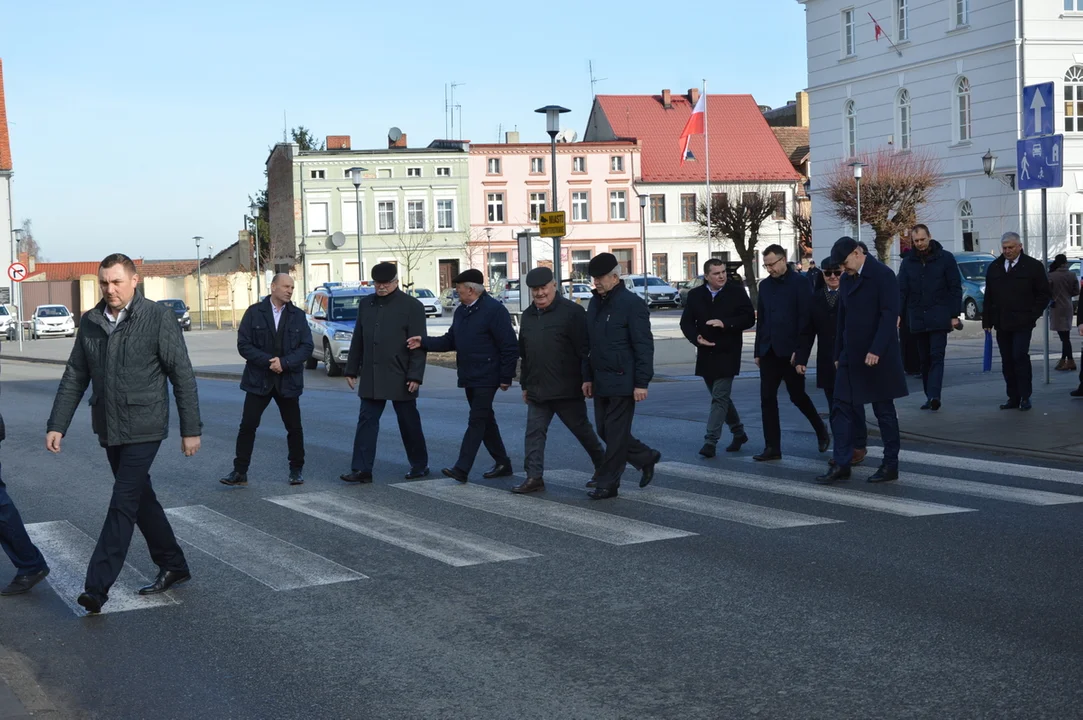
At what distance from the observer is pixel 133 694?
18.4 feet

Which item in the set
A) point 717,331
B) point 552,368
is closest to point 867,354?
Answer: point 717,331

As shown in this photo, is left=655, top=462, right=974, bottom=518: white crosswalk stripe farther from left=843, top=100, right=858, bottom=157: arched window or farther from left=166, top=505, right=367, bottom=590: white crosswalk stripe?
left=843, top=100, right=858, bottom=157: arched window

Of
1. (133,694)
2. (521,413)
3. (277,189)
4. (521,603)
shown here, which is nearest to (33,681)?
(133,694)

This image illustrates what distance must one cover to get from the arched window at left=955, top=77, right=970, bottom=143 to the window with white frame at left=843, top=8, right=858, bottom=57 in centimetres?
528

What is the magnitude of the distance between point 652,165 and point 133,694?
74.5 meters

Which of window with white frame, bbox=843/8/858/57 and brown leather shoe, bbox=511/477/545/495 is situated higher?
window with white frame, bbox=843/8/858/57

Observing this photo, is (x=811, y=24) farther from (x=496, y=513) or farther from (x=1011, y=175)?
(x=496, y=513)

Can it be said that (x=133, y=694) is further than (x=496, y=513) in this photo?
No

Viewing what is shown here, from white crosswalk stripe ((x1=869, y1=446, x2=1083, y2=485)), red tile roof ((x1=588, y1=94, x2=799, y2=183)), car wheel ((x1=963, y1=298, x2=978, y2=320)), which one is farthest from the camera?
red tile roof ((x1=588, y1=94, x2=799, y2=183))

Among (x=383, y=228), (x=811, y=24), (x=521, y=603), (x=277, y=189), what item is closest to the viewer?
(x=521, y=603)

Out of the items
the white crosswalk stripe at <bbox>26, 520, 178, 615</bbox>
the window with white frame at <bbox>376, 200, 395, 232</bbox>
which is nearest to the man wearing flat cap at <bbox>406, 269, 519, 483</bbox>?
the white crosswalk stripe at <bbox>26, 520, 178, 615</bbox>

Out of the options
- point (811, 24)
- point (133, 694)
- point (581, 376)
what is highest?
point (811, 24)

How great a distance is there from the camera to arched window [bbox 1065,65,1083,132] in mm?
43594

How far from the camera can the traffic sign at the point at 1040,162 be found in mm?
15664
